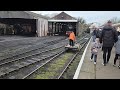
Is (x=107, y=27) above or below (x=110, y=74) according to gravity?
above

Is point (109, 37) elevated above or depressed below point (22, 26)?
below

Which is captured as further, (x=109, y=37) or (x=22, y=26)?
(x=22, y=26)

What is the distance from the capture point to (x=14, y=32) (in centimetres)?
4359

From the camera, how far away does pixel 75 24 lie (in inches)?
1881

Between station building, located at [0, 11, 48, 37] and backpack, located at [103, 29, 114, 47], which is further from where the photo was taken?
station building, located at [0, 11, 48, 37]

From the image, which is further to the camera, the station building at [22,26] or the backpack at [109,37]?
the station building at [22,26]
